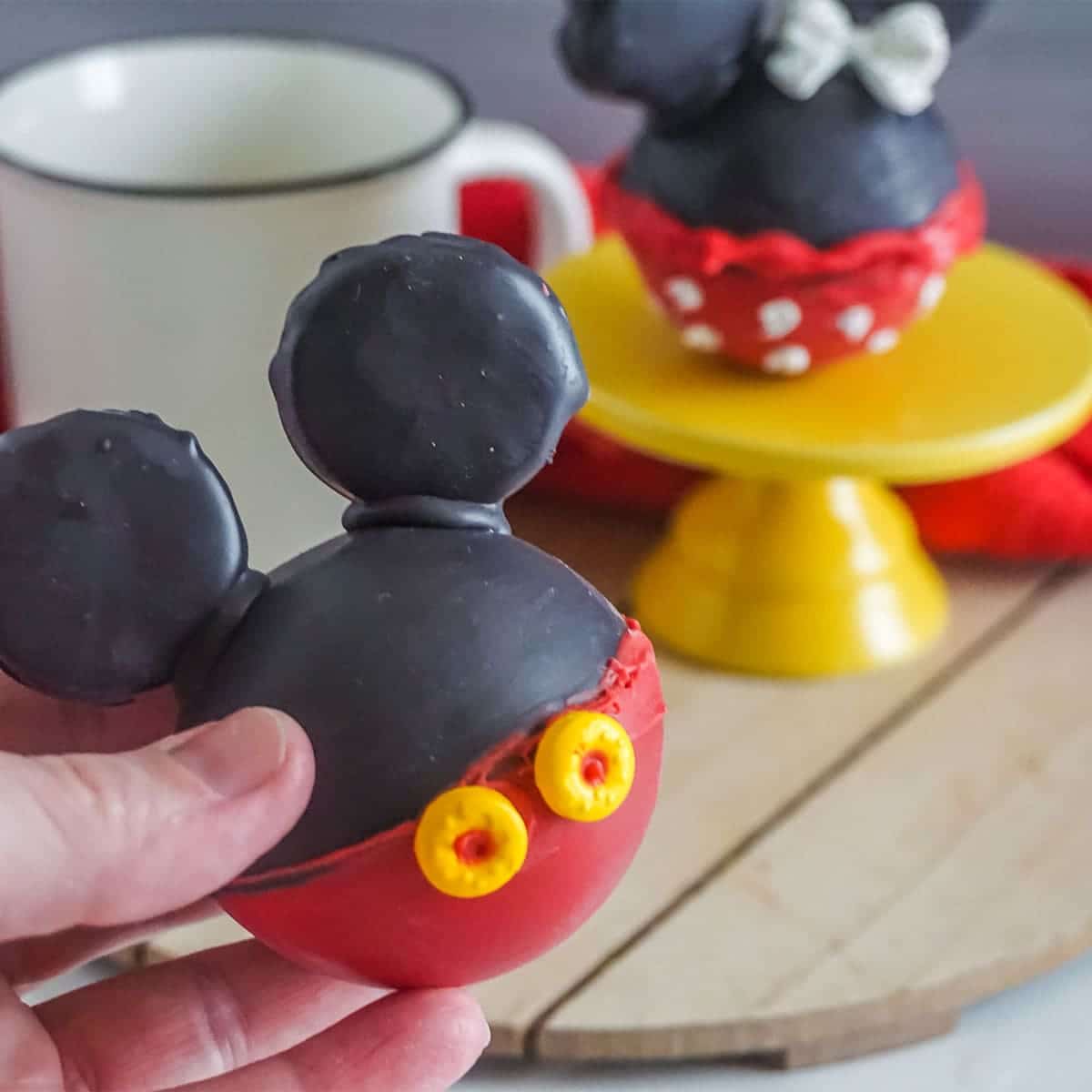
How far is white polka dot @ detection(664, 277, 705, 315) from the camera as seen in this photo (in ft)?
1.87

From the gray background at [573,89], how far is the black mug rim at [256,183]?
190 millimetres

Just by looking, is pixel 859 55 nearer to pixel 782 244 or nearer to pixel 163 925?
pixel 782 244

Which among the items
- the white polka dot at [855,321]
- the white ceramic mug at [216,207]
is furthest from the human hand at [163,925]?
the white polka dot at [855,321]

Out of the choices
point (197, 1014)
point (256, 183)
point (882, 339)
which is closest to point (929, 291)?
point (882, 339)

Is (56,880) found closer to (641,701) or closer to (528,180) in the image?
(641,701)

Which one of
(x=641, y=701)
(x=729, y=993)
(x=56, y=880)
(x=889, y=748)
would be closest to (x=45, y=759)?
(x=56, y=880)

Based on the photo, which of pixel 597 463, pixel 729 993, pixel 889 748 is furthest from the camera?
pixel 597 463

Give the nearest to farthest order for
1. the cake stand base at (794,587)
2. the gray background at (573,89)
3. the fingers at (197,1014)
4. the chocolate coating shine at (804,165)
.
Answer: the fingers at (197,1014), the chocolate coating shine at (804,165), the cake stand base at (794,587), the gray background at (573,89)

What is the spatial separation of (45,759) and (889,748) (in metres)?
0.35

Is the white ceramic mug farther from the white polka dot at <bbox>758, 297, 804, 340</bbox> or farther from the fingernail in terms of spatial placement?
the fingernail

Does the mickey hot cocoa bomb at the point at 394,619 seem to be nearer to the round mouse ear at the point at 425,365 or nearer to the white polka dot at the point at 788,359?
the round mouse ear at the point at 425,365

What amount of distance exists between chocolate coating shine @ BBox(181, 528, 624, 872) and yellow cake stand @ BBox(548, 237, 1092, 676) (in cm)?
27

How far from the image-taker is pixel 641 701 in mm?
333

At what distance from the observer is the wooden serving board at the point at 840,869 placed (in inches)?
19.0
